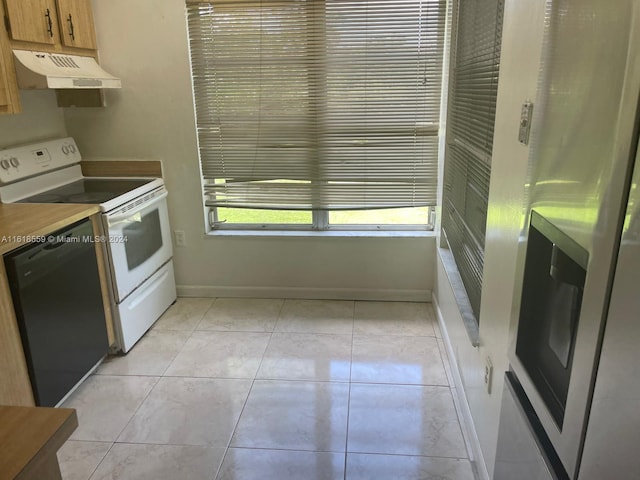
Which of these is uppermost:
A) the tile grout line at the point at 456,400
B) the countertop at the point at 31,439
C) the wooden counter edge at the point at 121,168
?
the wooden counter edge at the point at 121,168

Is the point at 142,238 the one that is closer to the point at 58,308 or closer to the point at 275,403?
the point at 58,308

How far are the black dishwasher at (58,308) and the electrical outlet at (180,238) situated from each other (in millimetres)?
997

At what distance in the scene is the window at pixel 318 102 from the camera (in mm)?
3029

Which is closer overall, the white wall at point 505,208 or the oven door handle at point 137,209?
the white wall at point 505,208

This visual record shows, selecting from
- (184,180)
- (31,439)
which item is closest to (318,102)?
(184,180)

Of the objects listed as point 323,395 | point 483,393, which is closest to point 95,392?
point 323,395

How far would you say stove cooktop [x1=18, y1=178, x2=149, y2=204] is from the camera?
8.91ft

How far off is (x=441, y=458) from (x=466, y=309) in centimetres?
67

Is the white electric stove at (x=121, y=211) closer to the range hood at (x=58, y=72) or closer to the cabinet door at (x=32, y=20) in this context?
the range hood at (x=58, y=72)

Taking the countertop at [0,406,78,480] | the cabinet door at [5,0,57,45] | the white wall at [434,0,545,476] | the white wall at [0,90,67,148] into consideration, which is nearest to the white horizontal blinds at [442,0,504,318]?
the white wall at [434,0,545,476]

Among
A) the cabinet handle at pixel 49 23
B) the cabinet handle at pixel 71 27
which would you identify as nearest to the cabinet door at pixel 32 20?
the cabinet handle at pixel 49 23

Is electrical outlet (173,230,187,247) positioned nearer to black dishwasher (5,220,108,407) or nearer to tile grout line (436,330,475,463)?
A: black dishwasher (5,220,108,407)

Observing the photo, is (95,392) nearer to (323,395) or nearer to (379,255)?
(323,395)

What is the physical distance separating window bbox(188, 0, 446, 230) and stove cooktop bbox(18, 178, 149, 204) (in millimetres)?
561
